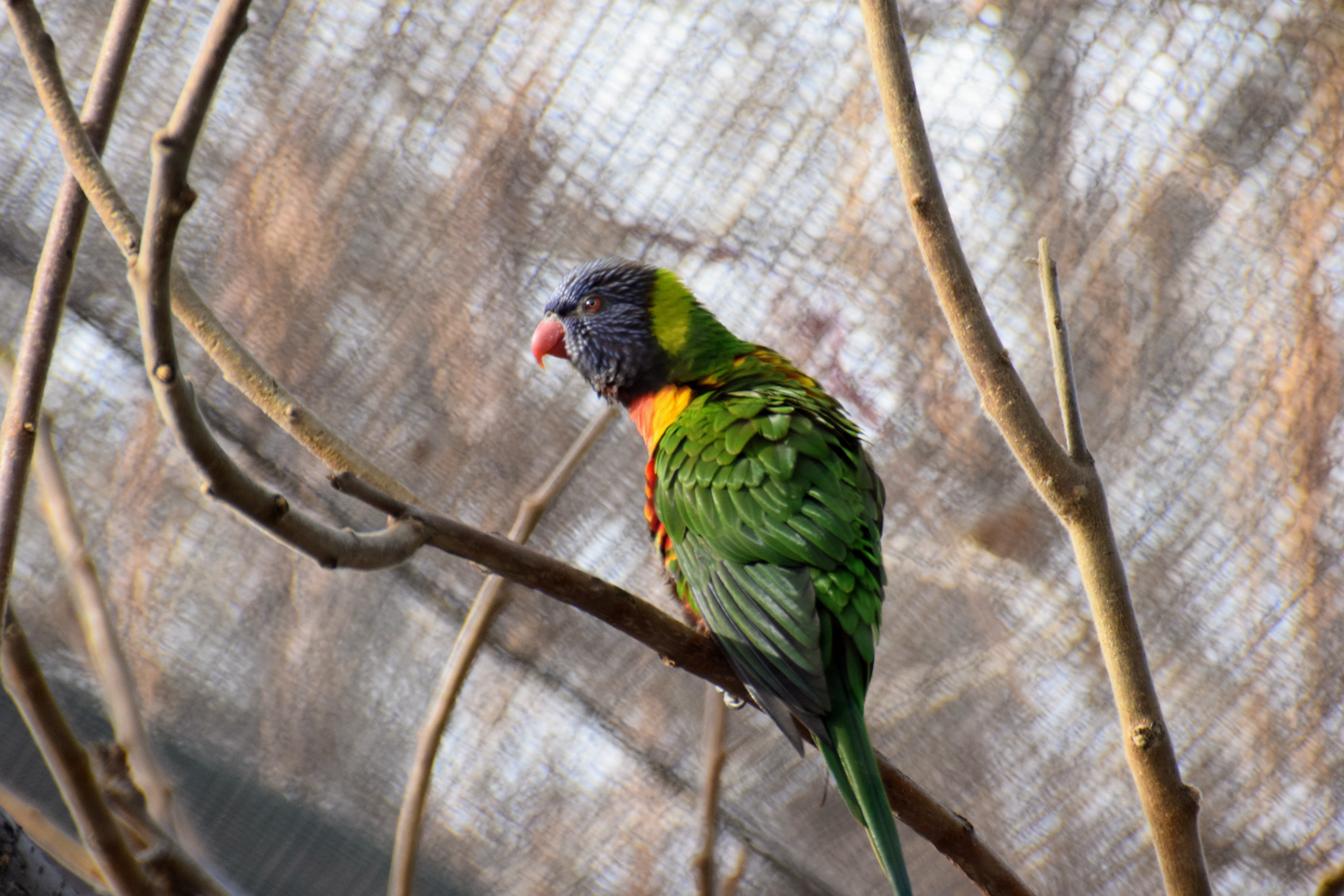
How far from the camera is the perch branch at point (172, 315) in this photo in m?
0.51

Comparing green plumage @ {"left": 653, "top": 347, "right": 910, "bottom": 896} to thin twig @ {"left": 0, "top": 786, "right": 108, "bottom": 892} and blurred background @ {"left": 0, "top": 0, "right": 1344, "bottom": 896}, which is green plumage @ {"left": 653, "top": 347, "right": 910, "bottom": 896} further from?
thin twig @ {"left": 0, "top": 786, "right": 108, "bottom": 892}

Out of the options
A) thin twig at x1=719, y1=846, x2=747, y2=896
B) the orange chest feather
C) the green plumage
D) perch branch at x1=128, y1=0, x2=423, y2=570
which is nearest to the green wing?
the green plumage

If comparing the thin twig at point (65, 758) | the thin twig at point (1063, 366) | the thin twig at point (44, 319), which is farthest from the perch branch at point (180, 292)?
the thin twig at point (1063, 366)

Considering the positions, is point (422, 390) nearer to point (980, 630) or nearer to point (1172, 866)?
point (980, 630)

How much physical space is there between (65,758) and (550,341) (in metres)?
0.80

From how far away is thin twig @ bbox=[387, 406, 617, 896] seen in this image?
1105 millimetres

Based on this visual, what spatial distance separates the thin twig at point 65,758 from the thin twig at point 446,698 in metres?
0.38

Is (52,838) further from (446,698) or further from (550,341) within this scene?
(550,341)

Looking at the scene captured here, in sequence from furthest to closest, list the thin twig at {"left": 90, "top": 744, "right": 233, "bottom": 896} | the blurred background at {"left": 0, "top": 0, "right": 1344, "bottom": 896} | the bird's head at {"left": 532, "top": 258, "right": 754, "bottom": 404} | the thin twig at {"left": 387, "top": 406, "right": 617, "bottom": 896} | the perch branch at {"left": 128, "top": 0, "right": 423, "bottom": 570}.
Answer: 1. the bird's head at {"left": 532, "top": 258, "right": 754, "bottom": 404}
2. the blurred background at {"left": 0, "top": 0, "right": 1344, "bottom": 896}
3. the thin twig at {"left": 387, "top": 406, "right": 617, "bottom": 896}
4. the thin twig at {"left": 90, "top": 744, "right": 233, "bottom": 896}
5. the perch branch at {"left": 128, "top": 0, "right": 423, "bottom": 570}

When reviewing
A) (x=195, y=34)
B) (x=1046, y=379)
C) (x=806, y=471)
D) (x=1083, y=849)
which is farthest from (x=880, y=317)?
(x=195, y=34)

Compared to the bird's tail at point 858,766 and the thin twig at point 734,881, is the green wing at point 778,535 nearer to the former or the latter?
the bird's tail at point 858,766

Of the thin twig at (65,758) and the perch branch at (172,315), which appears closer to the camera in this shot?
the perch branch at (172,315)

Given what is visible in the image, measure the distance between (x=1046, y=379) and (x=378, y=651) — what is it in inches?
42.6

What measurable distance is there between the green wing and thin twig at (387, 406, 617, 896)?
19cm
